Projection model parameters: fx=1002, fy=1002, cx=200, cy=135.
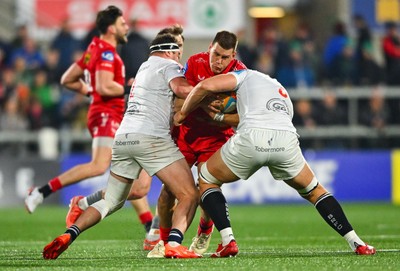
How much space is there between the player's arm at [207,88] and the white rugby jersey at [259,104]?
10cm

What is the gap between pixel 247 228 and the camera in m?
13.8

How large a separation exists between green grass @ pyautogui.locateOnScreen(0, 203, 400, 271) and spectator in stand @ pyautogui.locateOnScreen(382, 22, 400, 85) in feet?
11.7

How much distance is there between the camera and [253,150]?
8.88 m

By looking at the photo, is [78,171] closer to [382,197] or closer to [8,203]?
[8,203]

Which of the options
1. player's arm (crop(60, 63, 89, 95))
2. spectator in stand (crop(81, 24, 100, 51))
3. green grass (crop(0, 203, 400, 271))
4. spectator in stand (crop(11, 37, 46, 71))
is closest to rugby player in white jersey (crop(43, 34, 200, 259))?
green grass (crop(0, 203, 400, 271))

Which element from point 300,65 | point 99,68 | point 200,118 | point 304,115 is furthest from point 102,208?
point 300,65

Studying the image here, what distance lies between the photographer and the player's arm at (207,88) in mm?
8836

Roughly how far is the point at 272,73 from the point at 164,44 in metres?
11.0

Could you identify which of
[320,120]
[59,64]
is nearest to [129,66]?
[59,64]

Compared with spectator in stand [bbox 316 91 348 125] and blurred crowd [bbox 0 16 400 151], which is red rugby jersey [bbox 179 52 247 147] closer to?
blurred crowd [bbox 0 16 400 151]

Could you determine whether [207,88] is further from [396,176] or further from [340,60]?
[340,60]

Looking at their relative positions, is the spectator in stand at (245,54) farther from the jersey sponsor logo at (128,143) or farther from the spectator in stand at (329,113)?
the jersey sponsor logo at (128,143)

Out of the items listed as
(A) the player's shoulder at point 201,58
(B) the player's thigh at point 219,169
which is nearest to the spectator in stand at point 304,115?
(A) the player's shoulder at point 201,58

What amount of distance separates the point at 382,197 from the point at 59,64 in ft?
23.1
